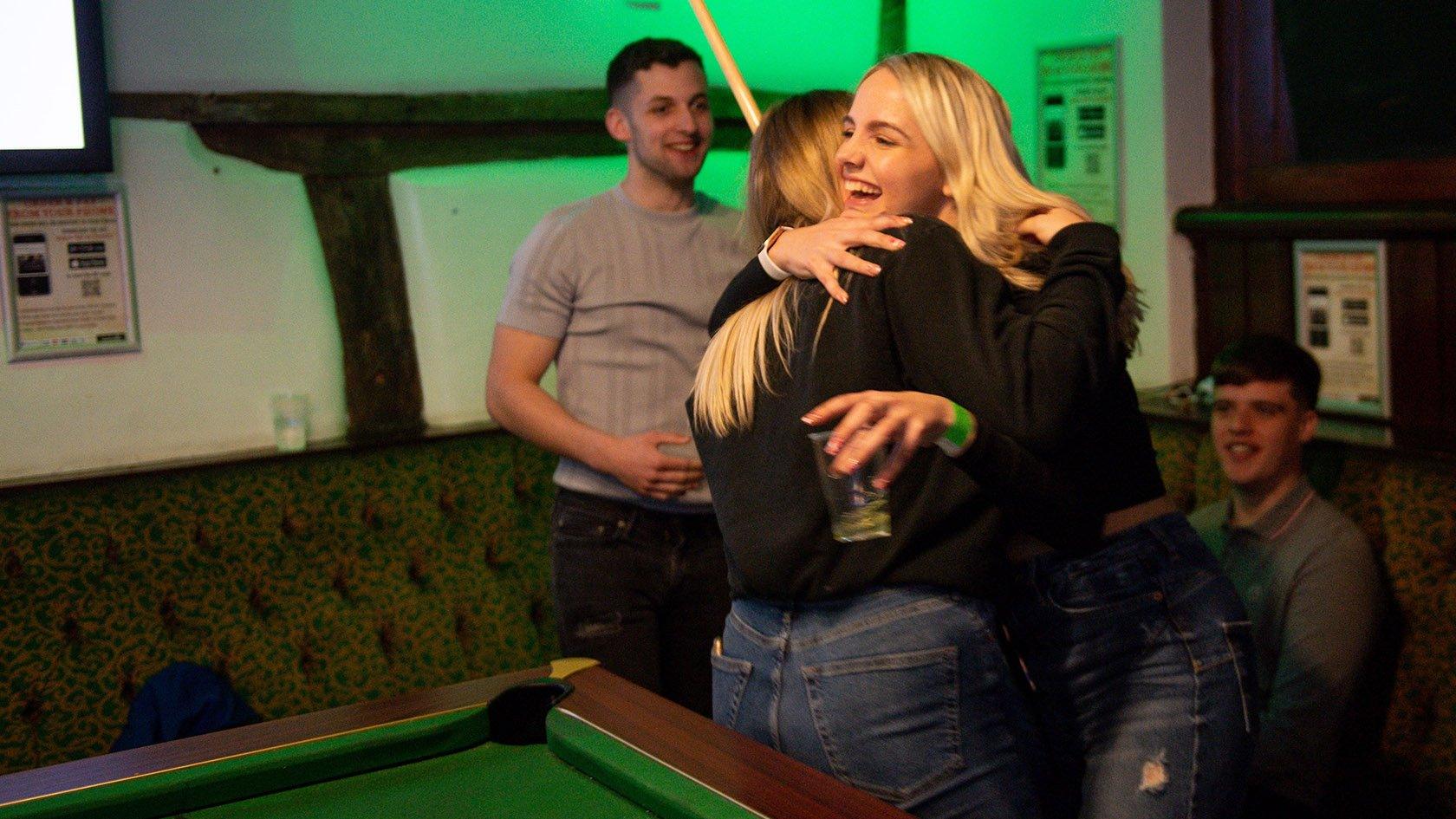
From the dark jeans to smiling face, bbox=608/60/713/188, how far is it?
27.5 inches

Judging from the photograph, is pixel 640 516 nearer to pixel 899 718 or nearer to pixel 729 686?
pixel 729 686

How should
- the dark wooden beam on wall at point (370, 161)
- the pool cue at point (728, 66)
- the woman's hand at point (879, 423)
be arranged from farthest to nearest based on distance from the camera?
the dark wooden beam on wall at point (370, 161)
the pool cue at point (728, 66)
the woman's hand at point (879, 423)

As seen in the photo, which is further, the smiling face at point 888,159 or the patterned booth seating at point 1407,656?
the patterned booth seating at point 1407,656

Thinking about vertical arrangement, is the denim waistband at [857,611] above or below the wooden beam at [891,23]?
below

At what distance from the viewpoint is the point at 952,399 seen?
60.5 inches

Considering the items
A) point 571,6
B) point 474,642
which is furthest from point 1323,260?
point 474,642

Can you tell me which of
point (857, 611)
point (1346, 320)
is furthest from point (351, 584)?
point (1346, 320)

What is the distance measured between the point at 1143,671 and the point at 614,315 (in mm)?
1437

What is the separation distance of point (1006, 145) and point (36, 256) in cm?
210

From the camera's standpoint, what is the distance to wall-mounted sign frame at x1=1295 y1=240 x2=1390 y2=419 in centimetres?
321

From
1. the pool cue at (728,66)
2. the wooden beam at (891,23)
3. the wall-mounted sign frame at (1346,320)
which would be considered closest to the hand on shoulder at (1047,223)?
the pool cue at (728,66)

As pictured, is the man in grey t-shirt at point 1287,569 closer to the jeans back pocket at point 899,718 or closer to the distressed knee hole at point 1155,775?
the distressed knee hole at point 1155,775

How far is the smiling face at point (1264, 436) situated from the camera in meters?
2.87

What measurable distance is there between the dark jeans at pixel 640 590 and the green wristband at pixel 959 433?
126 centimetres
